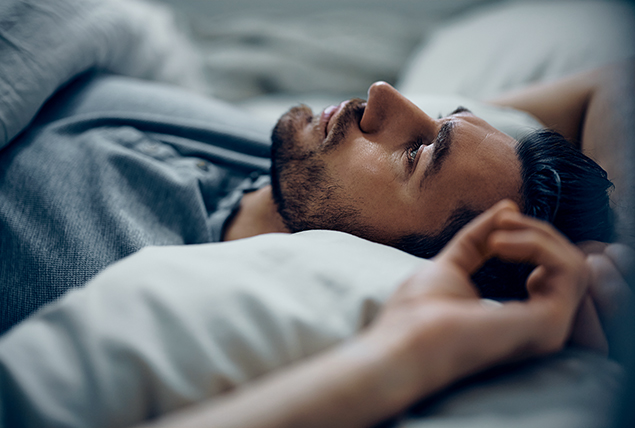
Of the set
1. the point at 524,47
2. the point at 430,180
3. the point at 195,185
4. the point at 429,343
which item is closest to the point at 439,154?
the point at 430,180

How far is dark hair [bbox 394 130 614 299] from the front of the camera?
0.53m

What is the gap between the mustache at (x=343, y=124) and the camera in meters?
0.68

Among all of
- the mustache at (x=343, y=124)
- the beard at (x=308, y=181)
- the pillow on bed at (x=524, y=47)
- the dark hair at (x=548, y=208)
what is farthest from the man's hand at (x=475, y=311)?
the pillow on bed at (x=524, y=47)

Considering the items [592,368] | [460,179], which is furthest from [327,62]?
[592,368]

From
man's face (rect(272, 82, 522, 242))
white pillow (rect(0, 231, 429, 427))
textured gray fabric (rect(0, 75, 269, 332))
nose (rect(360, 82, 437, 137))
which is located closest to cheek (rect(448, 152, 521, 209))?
man's face (rect(272, 82, 522, 242))

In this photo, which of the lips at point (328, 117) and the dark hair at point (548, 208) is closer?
the dark hair at point (548, 208)

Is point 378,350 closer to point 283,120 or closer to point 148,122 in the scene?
point 283,120

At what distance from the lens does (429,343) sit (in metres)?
0.26

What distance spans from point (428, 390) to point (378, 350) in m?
0.06

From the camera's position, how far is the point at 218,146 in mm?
890

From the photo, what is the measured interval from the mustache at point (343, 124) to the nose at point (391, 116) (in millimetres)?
25

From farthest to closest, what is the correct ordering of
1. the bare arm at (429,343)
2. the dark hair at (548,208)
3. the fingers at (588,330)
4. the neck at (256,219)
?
the neck at (256,219), the dark hair at (548,208), the fingers at (588,330), the bare arm at (429,343)

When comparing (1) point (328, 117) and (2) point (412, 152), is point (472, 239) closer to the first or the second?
(2) point (412, 152)

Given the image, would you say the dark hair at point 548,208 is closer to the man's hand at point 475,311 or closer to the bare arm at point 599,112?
the bare arm at point 599,112
